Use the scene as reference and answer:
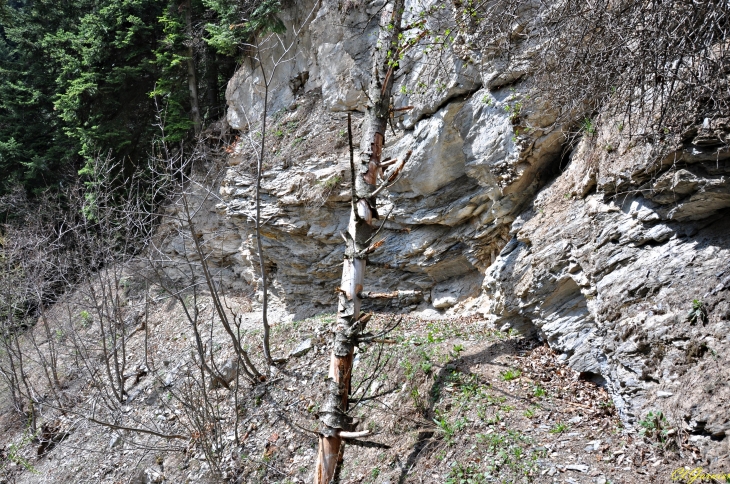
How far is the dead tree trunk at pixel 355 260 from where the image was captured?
4.72 meters

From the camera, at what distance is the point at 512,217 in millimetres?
7145

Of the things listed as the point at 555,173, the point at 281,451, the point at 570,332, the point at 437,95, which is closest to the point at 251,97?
the point at 437,95

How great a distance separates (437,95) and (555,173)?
225 centimetres

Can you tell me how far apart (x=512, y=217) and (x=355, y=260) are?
311cm

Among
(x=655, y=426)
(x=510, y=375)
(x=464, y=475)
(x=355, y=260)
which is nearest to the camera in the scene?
(x=655, y=426)

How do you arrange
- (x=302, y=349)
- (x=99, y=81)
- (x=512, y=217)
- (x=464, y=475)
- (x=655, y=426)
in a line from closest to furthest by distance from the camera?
1. (x=655, y=426)
2. (x=464, y=475)
3. (x=512, y=217)
4. (x=302, y=349)
5. (x=99, y=81)

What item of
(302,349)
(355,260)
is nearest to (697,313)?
(355,260)

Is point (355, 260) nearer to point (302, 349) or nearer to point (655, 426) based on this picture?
point (655, 426)

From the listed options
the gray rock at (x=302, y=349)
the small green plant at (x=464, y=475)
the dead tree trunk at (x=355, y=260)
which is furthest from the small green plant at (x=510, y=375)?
the gray rock at (x=302, y=349)

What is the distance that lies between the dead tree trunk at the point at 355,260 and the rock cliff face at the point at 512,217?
1.89 m

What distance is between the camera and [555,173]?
270 inches

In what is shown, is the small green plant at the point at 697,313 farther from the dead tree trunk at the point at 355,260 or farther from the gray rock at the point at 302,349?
the gray rock at the point at 302,349

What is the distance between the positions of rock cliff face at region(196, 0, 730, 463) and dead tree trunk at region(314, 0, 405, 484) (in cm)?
189

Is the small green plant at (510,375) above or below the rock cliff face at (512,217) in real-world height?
below
